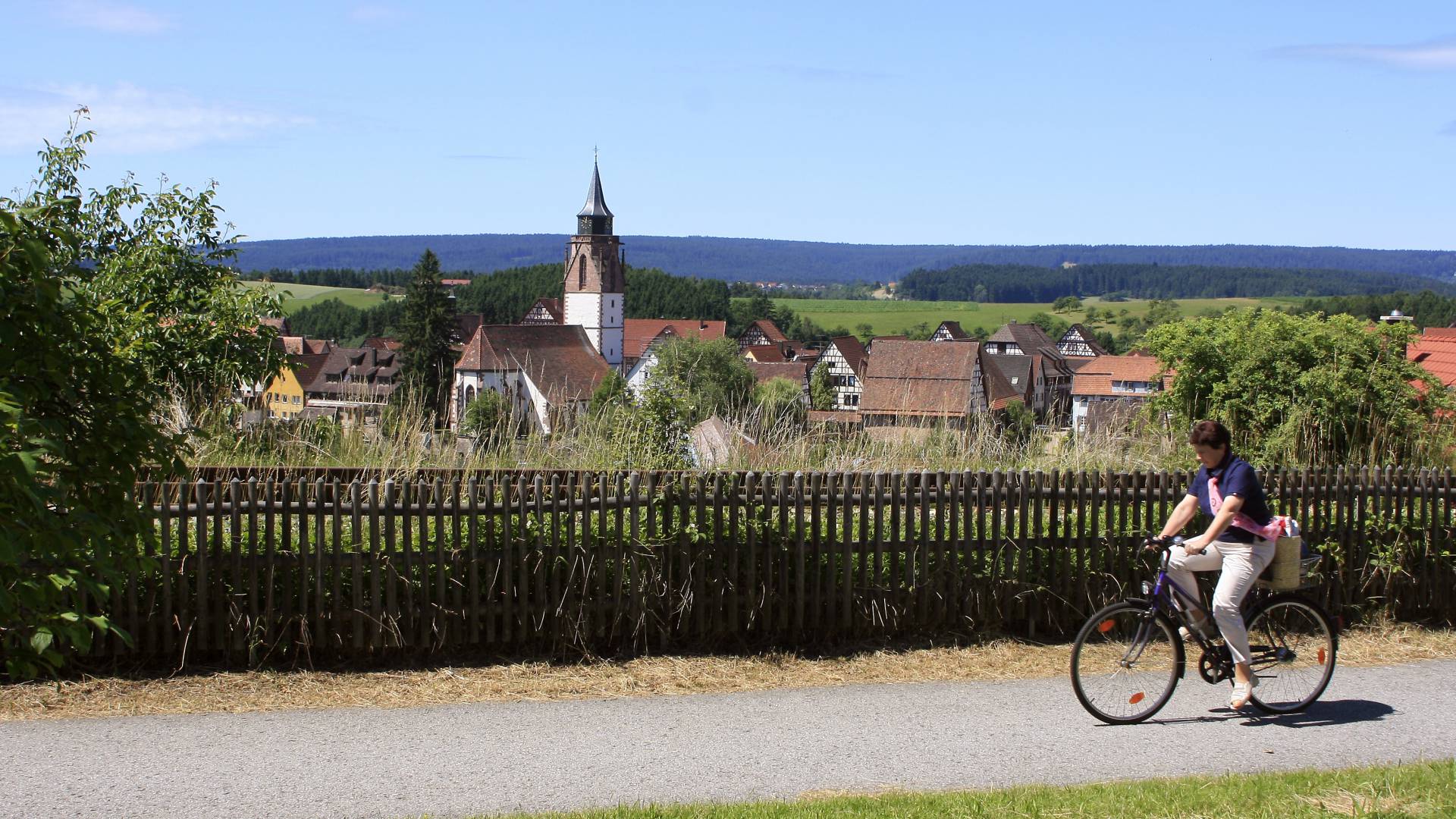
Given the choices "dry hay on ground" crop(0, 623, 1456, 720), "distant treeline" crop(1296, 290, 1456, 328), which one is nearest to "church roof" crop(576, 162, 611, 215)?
"distant treeline" crop(1296, 290, 1456, 328)

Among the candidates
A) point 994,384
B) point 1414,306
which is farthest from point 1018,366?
point 994,384

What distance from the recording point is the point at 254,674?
7.65 m

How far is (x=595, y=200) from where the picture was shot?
150250mm

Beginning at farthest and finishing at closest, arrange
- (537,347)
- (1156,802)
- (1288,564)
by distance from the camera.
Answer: (537,347)
(1288,564)
(1156,802)

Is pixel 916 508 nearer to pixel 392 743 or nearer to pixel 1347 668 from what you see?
pixel 1347 668

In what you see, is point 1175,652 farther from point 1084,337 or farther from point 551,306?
point 551,306

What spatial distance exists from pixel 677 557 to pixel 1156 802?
363 centimetres

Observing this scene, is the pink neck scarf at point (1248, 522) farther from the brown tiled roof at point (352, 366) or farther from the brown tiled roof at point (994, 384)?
the brown tiled roof at point (352, 366)

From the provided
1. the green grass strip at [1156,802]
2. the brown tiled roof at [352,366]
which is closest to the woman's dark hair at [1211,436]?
the green grass strip at [1156,802]

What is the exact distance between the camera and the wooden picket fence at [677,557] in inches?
305

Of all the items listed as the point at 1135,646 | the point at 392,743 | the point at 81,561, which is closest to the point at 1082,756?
the point at 1135,646

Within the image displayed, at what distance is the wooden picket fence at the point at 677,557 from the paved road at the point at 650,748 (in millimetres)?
808

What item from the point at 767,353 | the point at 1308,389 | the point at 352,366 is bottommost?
the point at 352,366

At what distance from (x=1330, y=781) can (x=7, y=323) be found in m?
5.96
